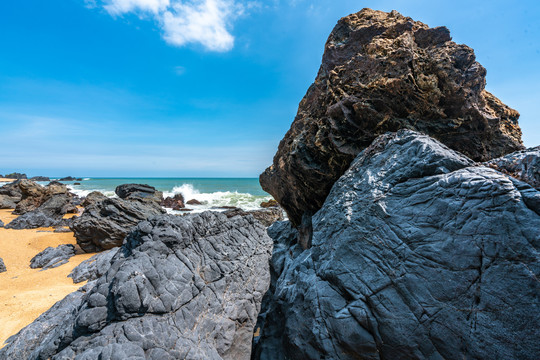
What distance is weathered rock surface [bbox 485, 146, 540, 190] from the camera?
122 inches

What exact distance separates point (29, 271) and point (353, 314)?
1371 cm

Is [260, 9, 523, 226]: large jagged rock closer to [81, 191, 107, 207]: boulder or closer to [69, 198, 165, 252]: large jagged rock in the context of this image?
[69, 198, 165, 252]: large jagged rock

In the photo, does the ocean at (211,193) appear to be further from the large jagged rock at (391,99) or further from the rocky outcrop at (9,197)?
the large jagged rock at (391,99)

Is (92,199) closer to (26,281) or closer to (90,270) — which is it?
(26,281)

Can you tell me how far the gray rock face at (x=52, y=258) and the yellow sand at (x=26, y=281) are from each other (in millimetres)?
296

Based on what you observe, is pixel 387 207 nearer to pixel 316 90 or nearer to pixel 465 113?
pixel 465 113

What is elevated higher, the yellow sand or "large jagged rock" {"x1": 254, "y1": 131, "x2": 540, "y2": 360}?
"large jagged rock" {"x1": 254, "y1": 131, "x2": 540, "y2": 360}

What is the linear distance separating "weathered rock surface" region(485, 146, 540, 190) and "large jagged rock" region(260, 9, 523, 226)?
8.39ft

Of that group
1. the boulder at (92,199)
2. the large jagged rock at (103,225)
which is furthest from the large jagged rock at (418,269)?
the boulder at (92,199)

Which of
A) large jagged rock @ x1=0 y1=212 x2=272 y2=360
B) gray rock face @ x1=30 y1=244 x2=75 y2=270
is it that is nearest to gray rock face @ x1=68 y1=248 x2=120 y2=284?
gray rock face @ x1=30 y1=244 x2=75 y2=270

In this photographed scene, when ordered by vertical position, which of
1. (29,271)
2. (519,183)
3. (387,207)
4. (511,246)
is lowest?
(29,271)

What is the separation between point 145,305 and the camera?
372cm

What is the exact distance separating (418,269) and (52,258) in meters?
15.4

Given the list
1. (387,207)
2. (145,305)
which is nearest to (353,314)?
(387,207)
